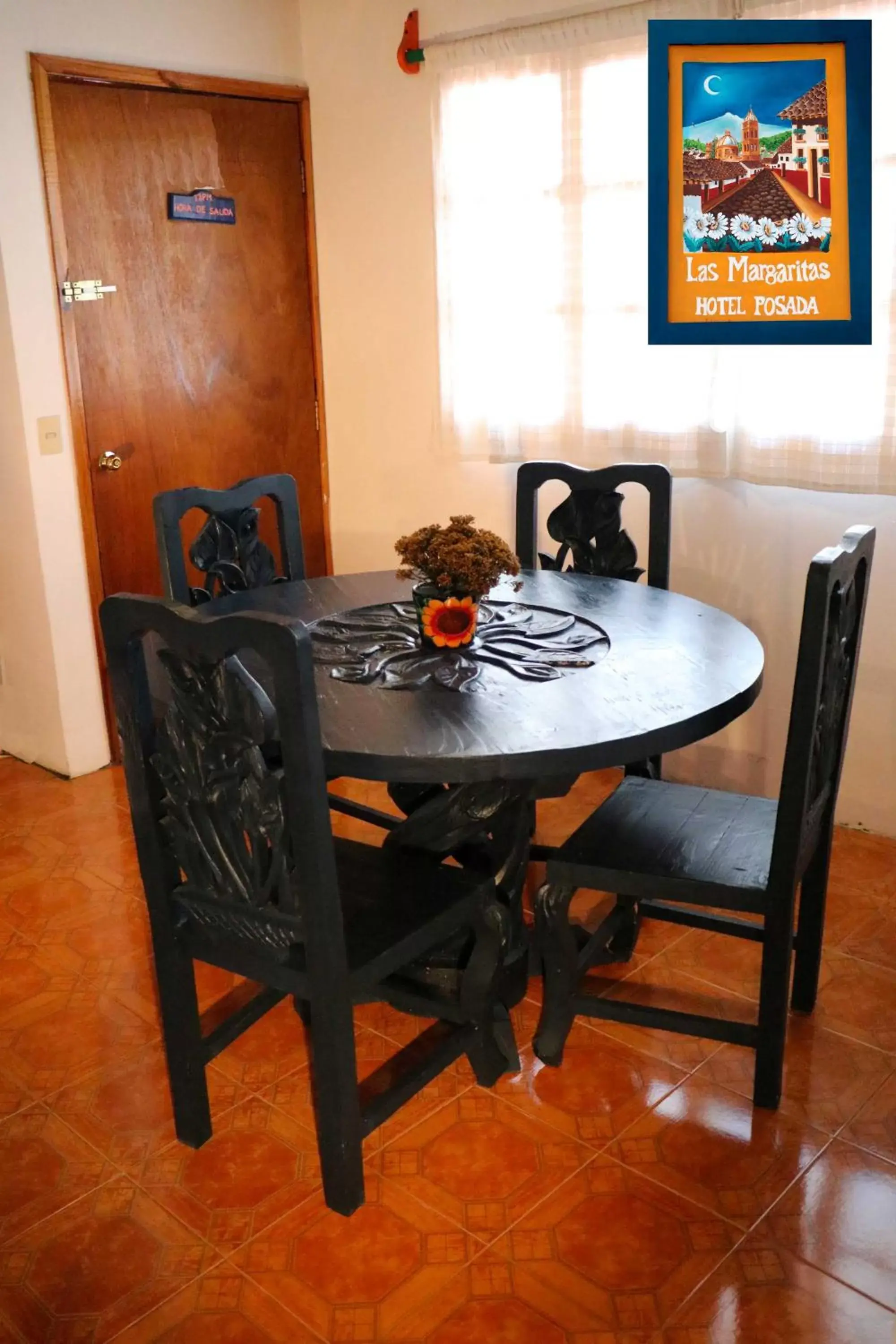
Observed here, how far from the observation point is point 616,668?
2188 millimetres

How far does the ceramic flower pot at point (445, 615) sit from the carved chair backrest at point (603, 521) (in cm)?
76

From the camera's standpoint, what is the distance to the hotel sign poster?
2451 mm

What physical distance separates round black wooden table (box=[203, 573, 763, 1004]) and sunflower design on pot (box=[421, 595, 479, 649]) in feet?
0.10

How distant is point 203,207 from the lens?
12.4ft

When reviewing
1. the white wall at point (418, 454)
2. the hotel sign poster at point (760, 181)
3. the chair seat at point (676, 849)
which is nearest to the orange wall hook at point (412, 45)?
the white wall at point (418, 454)

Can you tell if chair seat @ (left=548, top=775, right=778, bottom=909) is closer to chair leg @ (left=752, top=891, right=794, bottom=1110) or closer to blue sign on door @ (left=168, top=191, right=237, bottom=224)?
chair leg @ (left=752, top=891, right=794, bottom=1110)

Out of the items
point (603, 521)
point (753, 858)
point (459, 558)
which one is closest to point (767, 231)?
point (603, 521)

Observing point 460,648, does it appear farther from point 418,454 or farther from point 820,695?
point 418,454

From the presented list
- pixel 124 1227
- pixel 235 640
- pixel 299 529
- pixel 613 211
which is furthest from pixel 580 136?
pixel 124 1227

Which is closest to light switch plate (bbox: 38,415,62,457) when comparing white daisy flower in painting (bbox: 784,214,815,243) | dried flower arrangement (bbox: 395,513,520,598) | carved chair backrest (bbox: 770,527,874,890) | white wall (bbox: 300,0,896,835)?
white wall (bbox: 300,0,896,835)

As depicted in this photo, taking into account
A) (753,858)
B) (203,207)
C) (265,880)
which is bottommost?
(753,858)

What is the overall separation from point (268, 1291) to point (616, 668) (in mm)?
1194

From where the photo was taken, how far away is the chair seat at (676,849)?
6.63ft

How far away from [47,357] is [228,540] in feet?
3.35
